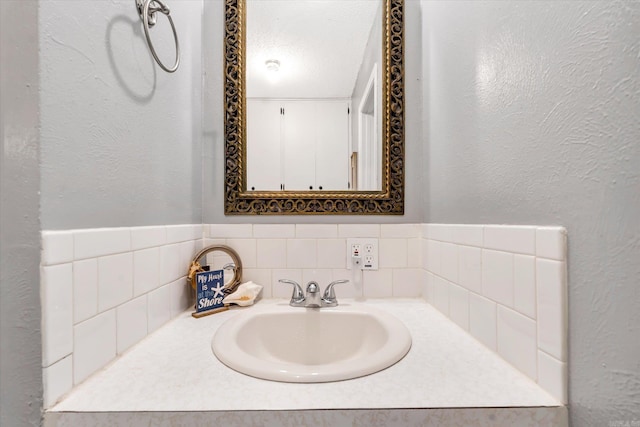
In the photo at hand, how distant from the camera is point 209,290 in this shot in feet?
3.16

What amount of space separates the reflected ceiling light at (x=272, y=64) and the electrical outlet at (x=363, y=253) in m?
0.72

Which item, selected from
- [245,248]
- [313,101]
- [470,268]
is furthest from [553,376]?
[313,101]

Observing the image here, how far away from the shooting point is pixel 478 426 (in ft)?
1.58

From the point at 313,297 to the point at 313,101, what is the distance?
737mm

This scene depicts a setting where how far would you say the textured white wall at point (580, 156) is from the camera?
0.39 metres

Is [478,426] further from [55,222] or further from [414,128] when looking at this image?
[414,128]

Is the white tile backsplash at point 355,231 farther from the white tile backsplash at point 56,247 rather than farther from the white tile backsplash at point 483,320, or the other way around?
the white tile backsplash at point 56,247

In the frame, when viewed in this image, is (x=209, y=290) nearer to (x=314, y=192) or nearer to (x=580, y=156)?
(x=314, y=192)

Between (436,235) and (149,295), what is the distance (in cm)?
88

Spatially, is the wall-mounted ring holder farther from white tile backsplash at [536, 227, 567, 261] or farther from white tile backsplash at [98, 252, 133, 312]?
white tile backsplash at [536, 227, 567, 261]

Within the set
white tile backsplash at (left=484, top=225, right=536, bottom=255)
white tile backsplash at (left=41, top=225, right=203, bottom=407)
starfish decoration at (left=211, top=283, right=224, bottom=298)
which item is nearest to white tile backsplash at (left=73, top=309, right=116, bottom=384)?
white tile backsplash at (left=41, top=225, right=203, bottom=407)

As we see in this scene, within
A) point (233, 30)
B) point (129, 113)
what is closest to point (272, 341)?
point (129, 113)

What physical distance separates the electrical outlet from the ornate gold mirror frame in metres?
0.11

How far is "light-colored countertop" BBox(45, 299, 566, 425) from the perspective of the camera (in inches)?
19.0
